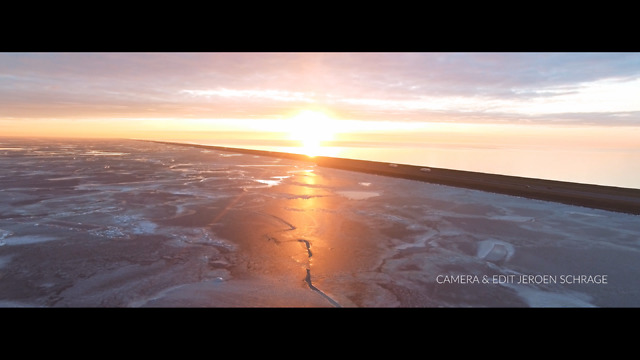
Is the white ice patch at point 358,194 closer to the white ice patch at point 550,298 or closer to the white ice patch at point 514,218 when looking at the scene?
the white ice patch at point 514,218

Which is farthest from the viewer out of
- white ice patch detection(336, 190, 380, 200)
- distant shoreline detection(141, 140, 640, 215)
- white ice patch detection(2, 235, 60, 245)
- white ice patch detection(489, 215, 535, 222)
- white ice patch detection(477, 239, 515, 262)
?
white ice patch detection(336, 190, 380, 200)

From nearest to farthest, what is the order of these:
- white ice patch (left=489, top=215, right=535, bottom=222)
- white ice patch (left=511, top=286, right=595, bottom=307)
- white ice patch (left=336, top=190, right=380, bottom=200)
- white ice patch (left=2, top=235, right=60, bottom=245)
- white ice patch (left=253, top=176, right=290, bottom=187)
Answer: white ice patch (left=511, top=286, right=595, bottom=307)
white ice patch (left=2, top=235, right=60, bottom=245)
white ice patch (left=489, top=215, right=535, bottom=222)
white ice patch (left=336, top=190, right=380, bottom=200)
white ice patch (left=253, top=176, right=290, bottom=187)

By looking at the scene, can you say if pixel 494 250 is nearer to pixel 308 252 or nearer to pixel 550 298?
pixel 550 298

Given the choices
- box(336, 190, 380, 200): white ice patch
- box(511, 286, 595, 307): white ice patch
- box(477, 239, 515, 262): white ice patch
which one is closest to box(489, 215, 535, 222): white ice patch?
box(477, 239, 515, 262): white ice patch

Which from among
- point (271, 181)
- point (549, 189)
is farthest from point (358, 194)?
point (549, 189)

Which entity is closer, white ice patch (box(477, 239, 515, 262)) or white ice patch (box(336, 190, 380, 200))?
white ice patch (box(477, 239, 515, 262))

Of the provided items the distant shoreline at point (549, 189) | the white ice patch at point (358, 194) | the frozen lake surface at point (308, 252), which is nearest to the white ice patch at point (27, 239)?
the frozen lake surface at point (308, 252)

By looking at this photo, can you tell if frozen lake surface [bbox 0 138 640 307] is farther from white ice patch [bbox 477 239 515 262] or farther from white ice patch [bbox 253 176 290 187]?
white ice patch [bbox 253 176 290 187]
